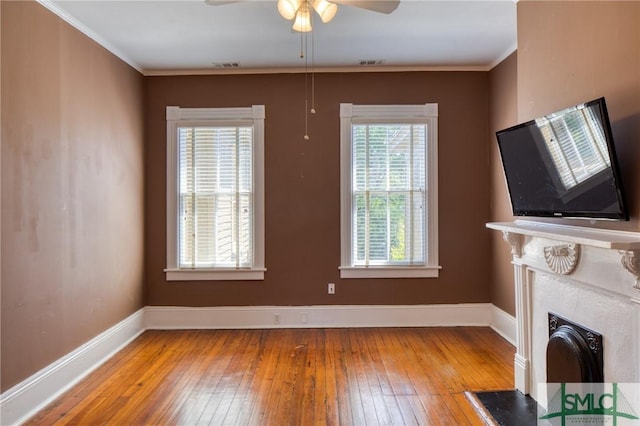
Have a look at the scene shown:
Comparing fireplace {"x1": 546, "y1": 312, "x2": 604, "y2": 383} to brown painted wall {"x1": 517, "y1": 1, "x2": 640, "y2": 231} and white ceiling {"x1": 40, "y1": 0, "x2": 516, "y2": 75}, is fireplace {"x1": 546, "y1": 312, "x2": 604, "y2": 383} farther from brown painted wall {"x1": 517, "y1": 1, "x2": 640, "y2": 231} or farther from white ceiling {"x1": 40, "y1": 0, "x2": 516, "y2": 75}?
white ceiling {"x1": 40, "y1": 0, "x2": 516, "y2": 75}

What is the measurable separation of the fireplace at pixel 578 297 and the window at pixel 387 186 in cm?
147

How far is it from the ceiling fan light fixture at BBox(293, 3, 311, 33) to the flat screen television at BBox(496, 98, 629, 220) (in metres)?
1.47

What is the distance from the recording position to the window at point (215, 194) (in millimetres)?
4160

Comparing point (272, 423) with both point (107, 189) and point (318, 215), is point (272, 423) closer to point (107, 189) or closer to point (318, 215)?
point (318, 215)

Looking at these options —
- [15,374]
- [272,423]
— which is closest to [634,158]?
[272,423]

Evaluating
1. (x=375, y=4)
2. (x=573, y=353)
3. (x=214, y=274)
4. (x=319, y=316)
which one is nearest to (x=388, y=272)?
(x=319, y=316)

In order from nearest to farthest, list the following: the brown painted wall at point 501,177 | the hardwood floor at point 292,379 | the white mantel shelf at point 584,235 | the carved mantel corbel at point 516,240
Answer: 1. the white mantel shelf at point 584,235
2. the hardwood floor at point 292,379
3. the carved mantel corbel at point 516,240
4. the brown painted wall at point 501,177

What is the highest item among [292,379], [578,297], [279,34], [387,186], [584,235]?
[279,34]

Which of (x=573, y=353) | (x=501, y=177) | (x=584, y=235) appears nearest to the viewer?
(x=584, y=235)

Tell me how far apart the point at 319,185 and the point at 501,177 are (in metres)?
1.94

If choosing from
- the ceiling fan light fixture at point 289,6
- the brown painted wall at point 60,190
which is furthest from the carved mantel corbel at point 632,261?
the brown painted wall at point 60,190

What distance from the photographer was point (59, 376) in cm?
276

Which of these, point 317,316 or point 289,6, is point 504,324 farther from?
point 289,6

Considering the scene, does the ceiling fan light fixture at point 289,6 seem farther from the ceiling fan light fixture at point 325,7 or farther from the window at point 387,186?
the window at point 387,186
